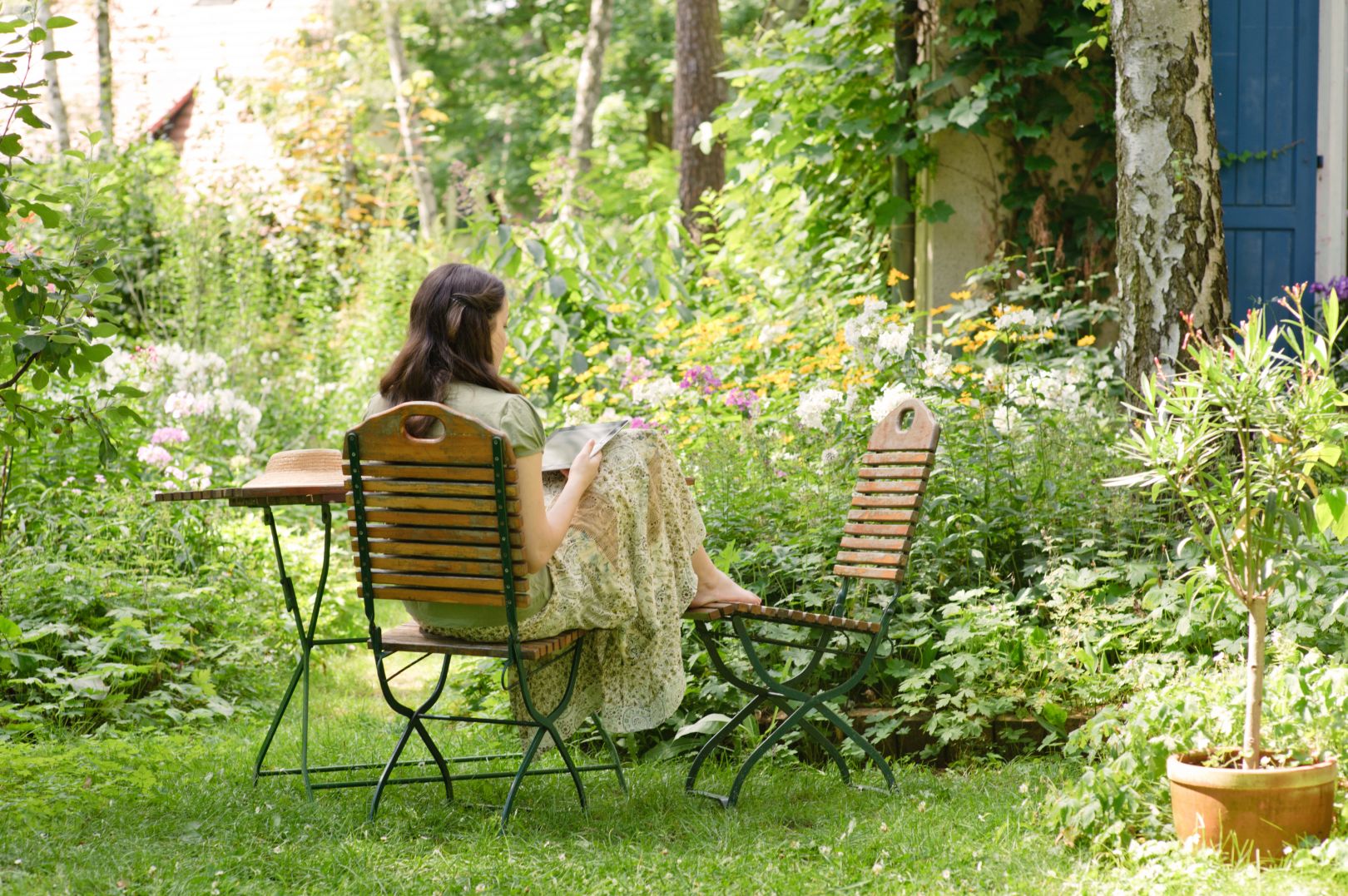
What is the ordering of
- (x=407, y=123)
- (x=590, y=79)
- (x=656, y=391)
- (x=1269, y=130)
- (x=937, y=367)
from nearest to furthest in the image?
(x=937, y=367), (x=656, y=391), (x=1269, y=130), (x=590, y=79), (x=407, y=123)

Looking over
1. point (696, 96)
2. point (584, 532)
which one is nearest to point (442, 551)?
point (584, 532)

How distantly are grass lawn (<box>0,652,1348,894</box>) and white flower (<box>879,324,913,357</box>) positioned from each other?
5.30ft

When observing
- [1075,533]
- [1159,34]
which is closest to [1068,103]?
[1159,34]

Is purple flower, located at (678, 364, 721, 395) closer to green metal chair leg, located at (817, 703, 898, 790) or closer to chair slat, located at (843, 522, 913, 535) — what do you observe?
chair slat, located at (843, 522, 913, 535)

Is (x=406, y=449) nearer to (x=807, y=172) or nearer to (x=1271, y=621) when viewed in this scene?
(x=1271, y=621)

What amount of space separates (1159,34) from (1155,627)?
7.02 feet

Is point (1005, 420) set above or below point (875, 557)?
above

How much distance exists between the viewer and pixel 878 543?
369 centimetres

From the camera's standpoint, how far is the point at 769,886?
2896 mm

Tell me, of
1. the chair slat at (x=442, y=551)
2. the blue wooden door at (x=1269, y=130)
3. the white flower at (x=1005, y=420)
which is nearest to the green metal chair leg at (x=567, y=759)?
the chair slat at (x=442, y=551)

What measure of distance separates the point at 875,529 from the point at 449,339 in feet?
4.19

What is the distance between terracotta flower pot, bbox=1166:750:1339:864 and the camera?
8.73 ft

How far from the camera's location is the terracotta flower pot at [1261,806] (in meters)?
2.66

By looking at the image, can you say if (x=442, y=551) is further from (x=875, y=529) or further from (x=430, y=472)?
(x=875, y=529)
